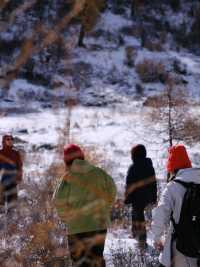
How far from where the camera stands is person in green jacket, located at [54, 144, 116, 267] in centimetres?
344

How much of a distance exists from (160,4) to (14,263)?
21.6m

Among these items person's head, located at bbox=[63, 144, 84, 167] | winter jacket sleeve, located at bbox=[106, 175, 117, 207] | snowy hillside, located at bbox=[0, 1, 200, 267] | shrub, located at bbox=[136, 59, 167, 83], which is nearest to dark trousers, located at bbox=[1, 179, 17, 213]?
person's head, located at bbox=[63, 144, 84, 167]

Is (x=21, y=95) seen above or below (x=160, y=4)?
below

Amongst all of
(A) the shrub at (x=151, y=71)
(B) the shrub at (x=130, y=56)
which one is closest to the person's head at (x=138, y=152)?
(A) the shrub at (x=151, y=71)

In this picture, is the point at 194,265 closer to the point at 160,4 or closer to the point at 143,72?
the point at 143,72

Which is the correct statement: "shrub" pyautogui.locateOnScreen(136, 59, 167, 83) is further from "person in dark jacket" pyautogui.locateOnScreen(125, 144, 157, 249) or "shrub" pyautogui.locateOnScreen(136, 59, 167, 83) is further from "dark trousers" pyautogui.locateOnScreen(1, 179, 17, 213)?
"dark trousers" pyautogui.locateOnScreen(1, 179, 17, 213)

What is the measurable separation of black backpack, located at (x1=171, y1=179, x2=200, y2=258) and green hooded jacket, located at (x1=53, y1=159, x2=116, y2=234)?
1.44 feet

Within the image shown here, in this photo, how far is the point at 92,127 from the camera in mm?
13836

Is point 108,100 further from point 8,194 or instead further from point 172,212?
point 172,212

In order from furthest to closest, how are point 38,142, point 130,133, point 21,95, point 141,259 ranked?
point 21,95, point 130,133, point 38,142, point 141,259

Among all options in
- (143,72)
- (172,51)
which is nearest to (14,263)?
(143,72)

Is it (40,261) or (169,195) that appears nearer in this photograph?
(169,195)

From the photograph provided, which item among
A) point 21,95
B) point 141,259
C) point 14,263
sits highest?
point 14,263

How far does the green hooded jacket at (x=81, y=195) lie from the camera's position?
3.43m
